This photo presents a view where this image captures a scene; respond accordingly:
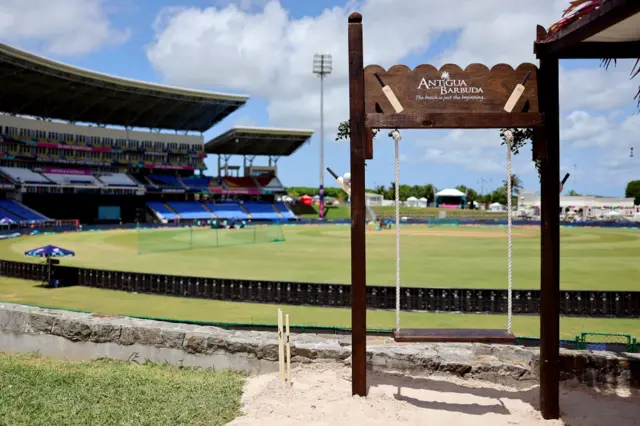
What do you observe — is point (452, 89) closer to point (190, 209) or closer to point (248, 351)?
point (248, 351)

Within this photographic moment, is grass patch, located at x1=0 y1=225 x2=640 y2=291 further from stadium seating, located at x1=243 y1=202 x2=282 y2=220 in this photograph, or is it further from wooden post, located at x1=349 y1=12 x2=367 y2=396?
stadium seating, located at x1=243 y1=202 x2=282 y2=220

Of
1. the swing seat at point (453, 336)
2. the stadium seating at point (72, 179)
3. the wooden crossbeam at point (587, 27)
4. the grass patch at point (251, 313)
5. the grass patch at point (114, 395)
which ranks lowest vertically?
the grass patch at point (251, 313)

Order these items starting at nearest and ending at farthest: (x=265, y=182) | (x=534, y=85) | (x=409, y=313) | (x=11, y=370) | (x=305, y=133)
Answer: (x=534, y=85)
(x=11, y=370)
(x=409, y=313)
(x=305, y=133)
(x=265, y=182)

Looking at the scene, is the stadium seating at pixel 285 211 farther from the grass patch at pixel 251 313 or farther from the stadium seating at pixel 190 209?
the grass patch at pixel 251 313

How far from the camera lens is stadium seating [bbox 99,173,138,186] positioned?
80.4 m

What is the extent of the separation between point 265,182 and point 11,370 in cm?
9707

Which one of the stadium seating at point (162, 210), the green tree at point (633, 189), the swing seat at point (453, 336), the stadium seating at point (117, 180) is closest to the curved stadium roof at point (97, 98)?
the stadium seating at point (117, 180)

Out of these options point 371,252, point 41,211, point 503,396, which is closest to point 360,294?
point 503,396

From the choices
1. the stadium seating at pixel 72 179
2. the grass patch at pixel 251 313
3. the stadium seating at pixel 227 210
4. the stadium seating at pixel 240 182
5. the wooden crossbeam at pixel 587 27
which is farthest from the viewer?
the stadium seating at pixel 240 182

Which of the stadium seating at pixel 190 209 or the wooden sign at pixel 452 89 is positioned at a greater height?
the wooden sign at pixel 452 89

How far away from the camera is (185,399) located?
6.16 metres

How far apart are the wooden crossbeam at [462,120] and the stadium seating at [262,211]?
285 ft

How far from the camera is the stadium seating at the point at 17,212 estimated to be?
61.9 m

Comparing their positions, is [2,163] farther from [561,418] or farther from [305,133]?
[561,418]
